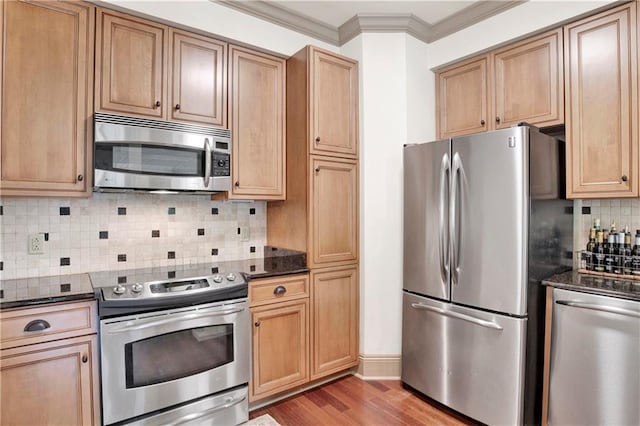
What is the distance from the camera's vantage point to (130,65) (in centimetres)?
215

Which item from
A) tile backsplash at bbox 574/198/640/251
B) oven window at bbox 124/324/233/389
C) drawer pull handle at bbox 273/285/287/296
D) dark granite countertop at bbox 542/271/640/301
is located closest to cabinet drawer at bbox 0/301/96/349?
oven window at bbox 124/324/233/389

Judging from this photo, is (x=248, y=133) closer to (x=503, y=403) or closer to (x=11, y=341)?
(x=11, y=341)

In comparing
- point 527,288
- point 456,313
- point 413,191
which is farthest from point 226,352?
point 527,288

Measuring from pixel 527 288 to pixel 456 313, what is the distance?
45 cm

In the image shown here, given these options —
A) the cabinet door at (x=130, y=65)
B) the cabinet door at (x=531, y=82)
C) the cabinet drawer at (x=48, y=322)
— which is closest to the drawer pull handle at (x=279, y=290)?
the cabinet drawer at (x=48, y=322)

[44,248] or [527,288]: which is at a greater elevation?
[44,248]

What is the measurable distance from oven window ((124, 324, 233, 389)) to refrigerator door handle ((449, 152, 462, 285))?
4.66 ft

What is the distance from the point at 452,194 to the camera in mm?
2271

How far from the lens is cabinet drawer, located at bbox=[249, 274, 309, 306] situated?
2293 millimetres

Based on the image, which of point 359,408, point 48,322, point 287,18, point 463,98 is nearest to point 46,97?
point 48,322

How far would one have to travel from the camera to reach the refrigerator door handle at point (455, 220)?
2.25m

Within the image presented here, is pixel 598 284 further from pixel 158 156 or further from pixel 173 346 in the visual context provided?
pixel 158 156

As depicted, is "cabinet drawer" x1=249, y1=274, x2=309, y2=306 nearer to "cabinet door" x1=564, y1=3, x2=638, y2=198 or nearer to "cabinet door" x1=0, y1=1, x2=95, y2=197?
"cabinet door" x1=0, y1=1, x2=95, y2=197

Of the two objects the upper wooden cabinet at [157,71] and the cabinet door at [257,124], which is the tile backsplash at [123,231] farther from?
the upper wooden cabinet at [157,71]
